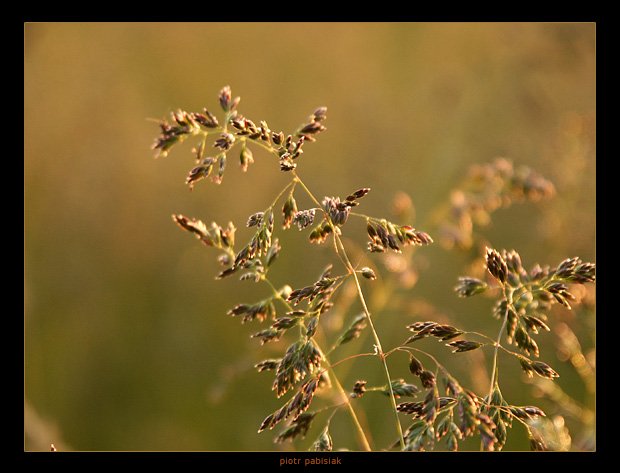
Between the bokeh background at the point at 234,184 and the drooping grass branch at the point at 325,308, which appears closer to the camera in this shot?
the drooping grass branch at the point at 325,308

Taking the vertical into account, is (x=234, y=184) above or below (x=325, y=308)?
above

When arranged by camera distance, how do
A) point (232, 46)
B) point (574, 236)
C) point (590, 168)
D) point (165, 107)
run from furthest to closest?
point (232, 46)
point (165, 107)
point (574, 236)
point (590, 168)

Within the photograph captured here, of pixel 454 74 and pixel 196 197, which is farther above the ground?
pixel 454 74

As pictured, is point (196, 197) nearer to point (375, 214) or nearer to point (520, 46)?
point (375, 214)

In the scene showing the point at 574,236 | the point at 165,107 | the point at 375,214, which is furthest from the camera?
the point at 165,107

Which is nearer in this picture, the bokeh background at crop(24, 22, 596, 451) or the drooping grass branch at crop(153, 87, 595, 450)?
the drooping grass branch at crop(153, 87, 595, 450)

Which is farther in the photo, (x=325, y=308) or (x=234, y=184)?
(x=234, y=184)

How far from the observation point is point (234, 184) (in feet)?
12.5

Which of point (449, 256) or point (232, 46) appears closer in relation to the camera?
point (449, 256)

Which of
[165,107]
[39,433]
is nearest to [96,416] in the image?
[39,433]

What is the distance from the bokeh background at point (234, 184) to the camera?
288cm

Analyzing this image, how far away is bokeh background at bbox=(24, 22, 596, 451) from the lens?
113 inches

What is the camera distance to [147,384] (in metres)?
3.10
